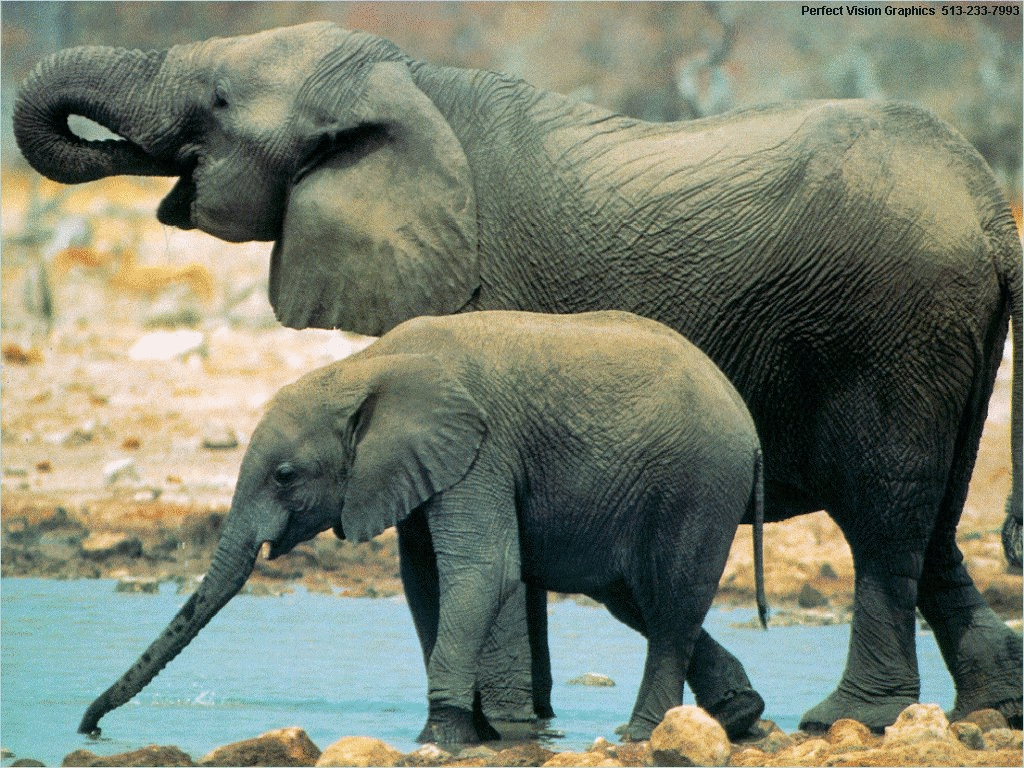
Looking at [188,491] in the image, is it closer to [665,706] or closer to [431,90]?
[431,90]

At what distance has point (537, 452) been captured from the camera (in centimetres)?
506

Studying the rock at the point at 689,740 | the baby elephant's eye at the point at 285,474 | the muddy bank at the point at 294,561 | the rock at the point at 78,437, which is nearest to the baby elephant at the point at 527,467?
the baby elephant's eye at the point at 285,474

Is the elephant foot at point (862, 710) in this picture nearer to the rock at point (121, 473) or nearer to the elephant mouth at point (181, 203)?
the elephant mouth at point (181, 203)

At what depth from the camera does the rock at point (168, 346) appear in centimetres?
1357

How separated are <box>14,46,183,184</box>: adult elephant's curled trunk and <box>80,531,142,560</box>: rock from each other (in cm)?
356

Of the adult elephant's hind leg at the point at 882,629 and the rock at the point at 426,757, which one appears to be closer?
the rock at the point at 426,757

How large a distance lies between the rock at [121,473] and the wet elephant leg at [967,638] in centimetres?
586

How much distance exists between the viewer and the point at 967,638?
19.5 ft

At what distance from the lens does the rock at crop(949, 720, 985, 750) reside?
5309 millimetres

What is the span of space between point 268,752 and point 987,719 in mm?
1867

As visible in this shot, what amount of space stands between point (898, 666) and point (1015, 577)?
12.2ft

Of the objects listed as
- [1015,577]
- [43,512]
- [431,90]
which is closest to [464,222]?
[431,90]

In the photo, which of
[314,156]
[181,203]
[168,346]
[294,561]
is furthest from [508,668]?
[168,346]

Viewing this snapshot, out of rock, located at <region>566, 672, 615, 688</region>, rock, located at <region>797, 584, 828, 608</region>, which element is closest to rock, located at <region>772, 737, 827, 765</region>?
rock, located at <region>566, 672, 615, 688</region>
